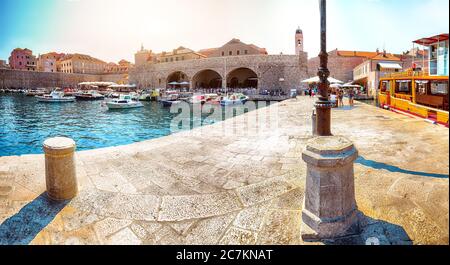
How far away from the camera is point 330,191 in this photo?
229 cm

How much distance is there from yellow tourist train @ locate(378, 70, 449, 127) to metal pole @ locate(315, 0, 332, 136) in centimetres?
131

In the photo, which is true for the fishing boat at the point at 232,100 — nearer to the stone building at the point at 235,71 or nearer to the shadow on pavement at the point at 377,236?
the stone building at the point at 235,71

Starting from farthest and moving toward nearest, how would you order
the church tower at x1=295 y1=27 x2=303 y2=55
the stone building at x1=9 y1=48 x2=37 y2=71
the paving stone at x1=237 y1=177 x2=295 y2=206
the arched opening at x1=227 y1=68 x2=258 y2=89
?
1. the stone building at x1=9 y1=48 x2=37 y2=71
2. the arched opening at x1=227 y1=68 x2=258 y2=89
3. the church tower at x1=295 y1=27 x2=303 y2=55
4. the paving stone at x1=237 y1=177 x2=295 y2=206

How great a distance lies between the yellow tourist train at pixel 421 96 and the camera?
7.40ft

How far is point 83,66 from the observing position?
281ft

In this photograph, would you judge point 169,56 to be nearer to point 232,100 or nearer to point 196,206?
point 232,100

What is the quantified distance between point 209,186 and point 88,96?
4760 centimetres

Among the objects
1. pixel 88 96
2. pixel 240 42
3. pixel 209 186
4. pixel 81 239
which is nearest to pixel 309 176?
pixel 209 186

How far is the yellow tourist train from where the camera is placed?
2255 mm

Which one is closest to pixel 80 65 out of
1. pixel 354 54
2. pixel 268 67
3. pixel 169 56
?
pixel 169 56

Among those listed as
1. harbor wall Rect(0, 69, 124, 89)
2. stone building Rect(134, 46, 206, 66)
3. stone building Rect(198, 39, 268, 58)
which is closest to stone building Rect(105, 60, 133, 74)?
harbor wall Rect(0, 69, 124, 89)

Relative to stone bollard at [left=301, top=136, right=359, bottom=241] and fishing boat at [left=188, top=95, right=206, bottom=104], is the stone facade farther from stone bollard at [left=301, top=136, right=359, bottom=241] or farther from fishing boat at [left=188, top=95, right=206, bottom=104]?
stone bollard at [left=301, top=136, right=359, bottom=241]

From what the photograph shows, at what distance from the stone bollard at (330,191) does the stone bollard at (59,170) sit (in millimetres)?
2883
